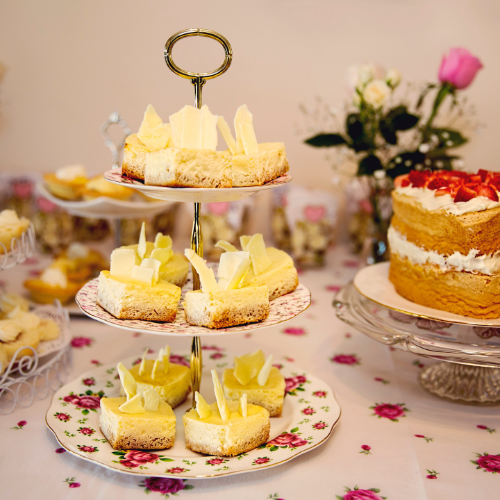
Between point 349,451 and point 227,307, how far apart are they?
0.40 metres

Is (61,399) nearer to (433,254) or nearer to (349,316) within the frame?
(349,316)

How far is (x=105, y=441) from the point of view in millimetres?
999

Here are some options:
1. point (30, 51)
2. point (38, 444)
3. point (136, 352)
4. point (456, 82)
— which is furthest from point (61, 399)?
point (30, 51)

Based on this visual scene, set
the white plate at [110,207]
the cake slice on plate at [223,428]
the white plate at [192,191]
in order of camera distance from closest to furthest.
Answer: the white plate at [192,191]
the cake slice on plate at [223,428]
the white plate at [110,207]

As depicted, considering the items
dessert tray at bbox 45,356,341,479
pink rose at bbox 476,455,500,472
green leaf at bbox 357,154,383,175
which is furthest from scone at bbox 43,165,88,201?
pink rose at bbox 476,455,500,472

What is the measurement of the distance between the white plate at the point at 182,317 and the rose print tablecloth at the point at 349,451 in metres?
0.25

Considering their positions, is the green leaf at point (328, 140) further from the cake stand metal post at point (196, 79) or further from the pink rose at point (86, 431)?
the pink rose at point (86, 431)

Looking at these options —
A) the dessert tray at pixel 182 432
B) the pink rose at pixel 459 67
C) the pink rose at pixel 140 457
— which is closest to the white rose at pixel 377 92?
the pink rose at pixel 459 67

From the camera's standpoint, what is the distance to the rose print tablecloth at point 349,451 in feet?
3.03

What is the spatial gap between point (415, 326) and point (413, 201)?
30cm

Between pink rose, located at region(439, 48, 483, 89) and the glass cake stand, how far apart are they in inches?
30.1

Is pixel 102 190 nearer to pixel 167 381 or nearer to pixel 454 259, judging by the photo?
pixel 167 381

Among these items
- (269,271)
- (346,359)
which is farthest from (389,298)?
(269,271)

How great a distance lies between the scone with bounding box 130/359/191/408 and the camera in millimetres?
1104
